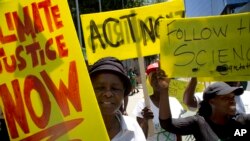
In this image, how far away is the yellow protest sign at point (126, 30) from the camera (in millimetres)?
3816

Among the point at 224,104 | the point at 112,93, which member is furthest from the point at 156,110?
the point at 112,93

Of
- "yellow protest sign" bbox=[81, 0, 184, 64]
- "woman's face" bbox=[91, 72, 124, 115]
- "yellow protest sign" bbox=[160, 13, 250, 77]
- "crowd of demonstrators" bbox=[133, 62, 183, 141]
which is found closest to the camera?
"woman's face" bbox=[91, 72, 124, 115]

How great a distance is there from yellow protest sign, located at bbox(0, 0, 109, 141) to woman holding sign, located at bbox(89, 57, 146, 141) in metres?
0.21

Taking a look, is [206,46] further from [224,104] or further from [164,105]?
[164,105]

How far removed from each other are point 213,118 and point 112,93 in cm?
101

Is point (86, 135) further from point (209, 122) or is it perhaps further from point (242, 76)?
point (242, 76)

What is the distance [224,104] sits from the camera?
9.99ft

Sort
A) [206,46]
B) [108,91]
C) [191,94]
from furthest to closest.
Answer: [191,94], [206,46], [108,91]

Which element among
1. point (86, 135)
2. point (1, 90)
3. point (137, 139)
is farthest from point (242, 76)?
point (1, 90)

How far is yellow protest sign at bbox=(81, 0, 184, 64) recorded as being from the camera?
382cm

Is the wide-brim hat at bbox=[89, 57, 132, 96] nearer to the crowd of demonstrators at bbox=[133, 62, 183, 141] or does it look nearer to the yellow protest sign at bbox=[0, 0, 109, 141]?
the yellow protest sign at bbox=[0, 0, 109, 141]

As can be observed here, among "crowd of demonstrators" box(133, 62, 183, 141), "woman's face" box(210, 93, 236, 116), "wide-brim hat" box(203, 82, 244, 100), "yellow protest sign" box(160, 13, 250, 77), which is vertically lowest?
"crowd of demonstrators" box(133, 62, 183, 141)

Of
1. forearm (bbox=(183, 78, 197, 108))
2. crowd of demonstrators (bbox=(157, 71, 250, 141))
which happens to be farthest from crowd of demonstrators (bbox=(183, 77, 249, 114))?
crowd of demonstrators (bbox=(157, 71, 250, 141))

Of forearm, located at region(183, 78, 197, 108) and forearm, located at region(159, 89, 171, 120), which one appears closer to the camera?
forearm, located at region(159, 89, 171, 120)
